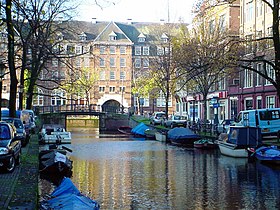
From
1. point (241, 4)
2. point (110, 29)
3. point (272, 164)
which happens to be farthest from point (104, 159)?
point (110, 29)

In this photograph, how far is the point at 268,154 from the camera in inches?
1033

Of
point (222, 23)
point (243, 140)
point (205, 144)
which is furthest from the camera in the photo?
point (222, 23)

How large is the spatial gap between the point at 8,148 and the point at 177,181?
7535 millimetres

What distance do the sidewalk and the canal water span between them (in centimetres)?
236

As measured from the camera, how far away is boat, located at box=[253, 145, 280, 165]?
2576 centimetres

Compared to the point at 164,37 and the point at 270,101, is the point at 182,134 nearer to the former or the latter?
the point at 270,101

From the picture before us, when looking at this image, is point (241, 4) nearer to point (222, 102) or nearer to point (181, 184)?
point (222, 102)

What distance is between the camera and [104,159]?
103 feet

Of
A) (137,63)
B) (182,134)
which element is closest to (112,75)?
(137,63)

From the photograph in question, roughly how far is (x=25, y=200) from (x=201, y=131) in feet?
115

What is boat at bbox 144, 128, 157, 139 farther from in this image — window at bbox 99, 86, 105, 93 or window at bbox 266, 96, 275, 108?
window at bbox 99, 86, 105, 93

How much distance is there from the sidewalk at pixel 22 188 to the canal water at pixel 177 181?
2.36 m

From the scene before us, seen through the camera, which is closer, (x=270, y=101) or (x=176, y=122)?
(x=270, y=101)

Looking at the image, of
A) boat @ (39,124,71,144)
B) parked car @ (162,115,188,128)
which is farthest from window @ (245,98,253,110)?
boat @ (39,124,71,144)
